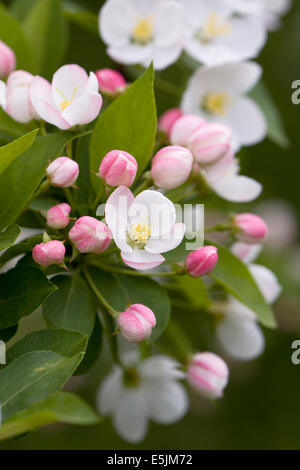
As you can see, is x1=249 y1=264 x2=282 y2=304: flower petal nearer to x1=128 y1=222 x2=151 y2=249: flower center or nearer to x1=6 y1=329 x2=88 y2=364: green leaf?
x1=128 y1=222 x2=151 y2=249: flower center

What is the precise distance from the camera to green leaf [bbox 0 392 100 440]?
74cm

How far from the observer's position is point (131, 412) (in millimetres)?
1514

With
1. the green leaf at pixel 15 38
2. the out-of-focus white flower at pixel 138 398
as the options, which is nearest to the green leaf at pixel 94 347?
the out-of-focus white flower at pixel 138 398

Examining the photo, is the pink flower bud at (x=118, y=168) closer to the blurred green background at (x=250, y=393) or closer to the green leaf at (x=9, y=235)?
the green leaf at (x=9, y=235)

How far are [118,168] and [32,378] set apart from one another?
31cm

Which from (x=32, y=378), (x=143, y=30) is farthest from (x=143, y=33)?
(x=32, y=378)

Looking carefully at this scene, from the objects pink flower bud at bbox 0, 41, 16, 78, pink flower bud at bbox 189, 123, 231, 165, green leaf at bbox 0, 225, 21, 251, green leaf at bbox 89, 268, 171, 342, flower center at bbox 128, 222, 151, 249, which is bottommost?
green leaf at bbox 89, 268, 171, 342

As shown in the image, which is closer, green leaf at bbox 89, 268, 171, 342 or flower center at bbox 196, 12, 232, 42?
green leaf at bbox 89, 268, 171, 342

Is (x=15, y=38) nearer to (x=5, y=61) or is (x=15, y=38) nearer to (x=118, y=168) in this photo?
(x=5, y=61)

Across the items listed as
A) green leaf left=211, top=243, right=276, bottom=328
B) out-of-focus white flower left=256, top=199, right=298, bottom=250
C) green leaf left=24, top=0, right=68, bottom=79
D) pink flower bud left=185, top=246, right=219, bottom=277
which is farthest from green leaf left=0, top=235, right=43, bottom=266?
out-of-focus white flower left=256, top=199, right=298, bottom=250

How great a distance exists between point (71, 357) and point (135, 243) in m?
0.21

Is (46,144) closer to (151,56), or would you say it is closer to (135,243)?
(135,243)

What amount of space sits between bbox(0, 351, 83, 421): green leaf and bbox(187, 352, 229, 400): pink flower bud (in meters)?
0.39
